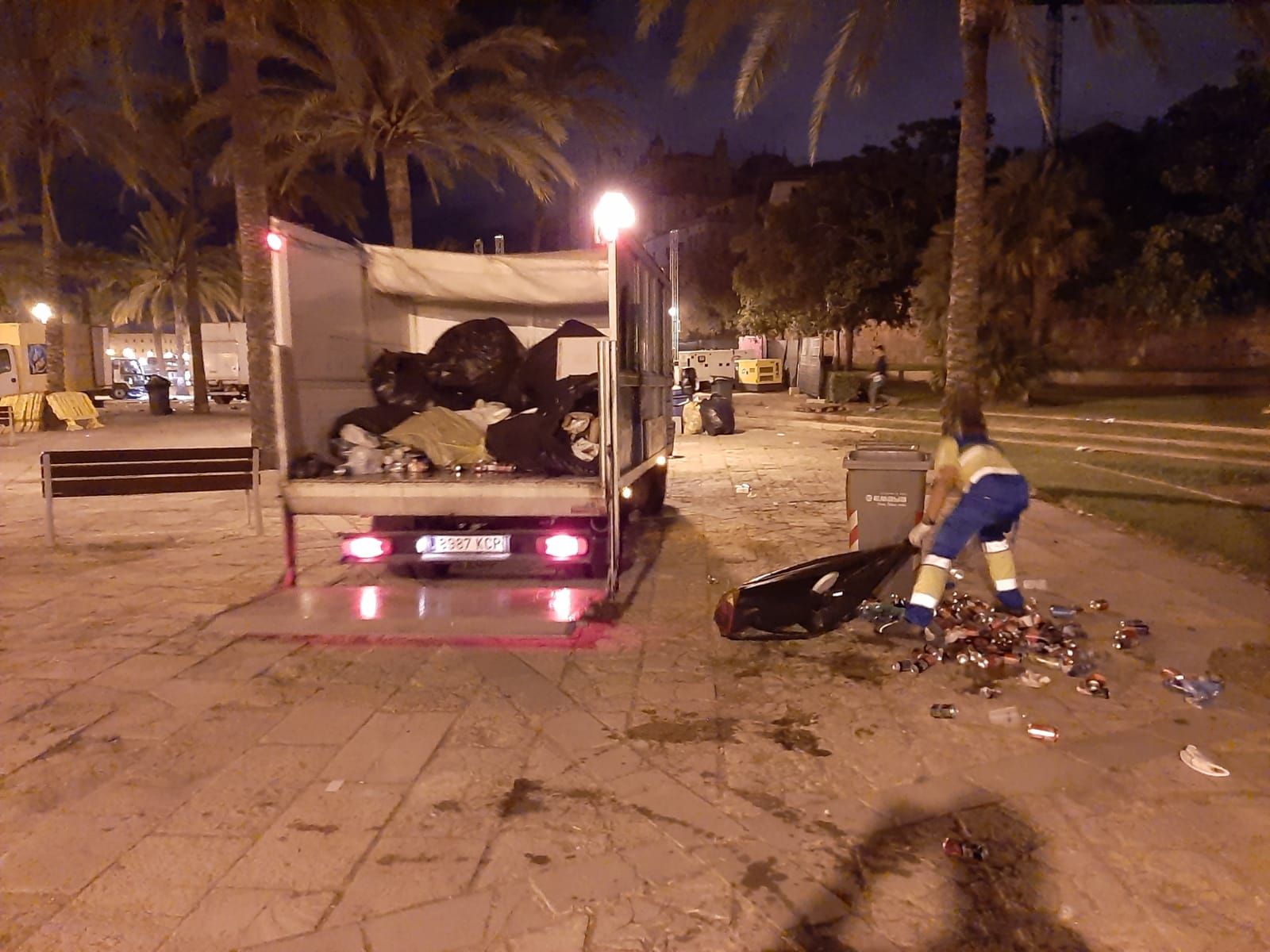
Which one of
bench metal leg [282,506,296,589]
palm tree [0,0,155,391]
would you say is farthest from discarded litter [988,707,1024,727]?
palm tree [0,0,155,391]

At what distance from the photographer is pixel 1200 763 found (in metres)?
4.18

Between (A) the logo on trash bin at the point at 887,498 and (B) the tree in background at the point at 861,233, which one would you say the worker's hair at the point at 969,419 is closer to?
(A) the logo on trash bin at the point at 887,498

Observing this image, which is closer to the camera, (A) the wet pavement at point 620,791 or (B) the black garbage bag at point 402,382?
(A) the wet pavement at point 620,791

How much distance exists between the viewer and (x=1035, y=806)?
3.87 metres

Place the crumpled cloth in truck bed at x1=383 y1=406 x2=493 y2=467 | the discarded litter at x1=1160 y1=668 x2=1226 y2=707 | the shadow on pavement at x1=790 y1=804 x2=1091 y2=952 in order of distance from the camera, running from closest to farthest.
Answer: the shadow on pavement at x1=790 y1=804 x2=1091 y2=952 → the discarded litter at x1=1160 y1=668 x2=1226 y2=707 → the crumpled cloth in truck bed at x1=383 y1=406 x2=493 y2=467

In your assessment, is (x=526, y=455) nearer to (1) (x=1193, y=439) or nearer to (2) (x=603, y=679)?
(2) (x=603, y=679)

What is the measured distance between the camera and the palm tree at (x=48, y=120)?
65.9ft

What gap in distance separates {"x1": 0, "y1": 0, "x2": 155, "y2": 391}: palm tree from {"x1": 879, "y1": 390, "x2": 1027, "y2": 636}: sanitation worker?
63.9 ft

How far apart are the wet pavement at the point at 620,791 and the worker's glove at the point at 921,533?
68cm

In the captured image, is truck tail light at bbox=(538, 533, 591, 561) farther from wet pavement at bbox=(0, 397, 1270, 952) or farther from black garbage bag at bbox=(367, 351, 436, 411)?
black garbage bag at bbox=(367, 351, 436, 411)

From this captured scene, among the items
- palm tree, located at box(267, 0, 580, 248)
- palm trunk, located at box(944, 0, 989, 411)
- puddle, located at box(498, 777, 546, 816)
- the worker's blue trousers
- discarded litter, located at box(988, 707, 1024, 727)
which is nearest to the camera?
puddle, located at box(498, 777, 546, 816)

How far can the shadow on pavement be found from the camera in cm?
299

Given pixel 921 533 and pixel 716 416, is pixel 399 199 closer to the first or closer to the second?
pixel 716 416

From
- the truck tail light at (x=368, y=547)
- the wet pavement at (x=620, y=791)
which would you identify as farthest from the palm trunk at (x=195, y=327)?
the truck tail light at (x=368, y=547)
